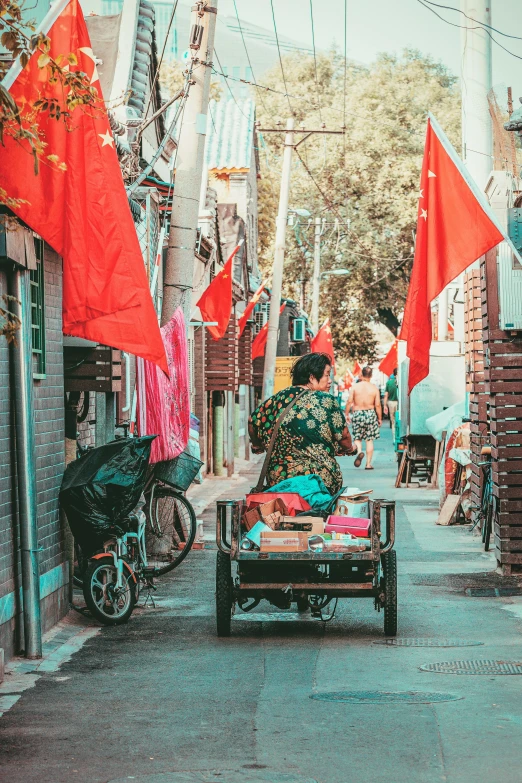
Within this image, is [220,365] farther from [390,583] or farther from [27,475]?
[27,475]

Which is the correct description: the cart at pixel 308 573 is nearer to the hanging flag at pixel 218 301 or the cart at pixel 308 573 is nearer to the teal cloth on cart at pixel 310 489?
the teal cloth on cart at pixel 310 489

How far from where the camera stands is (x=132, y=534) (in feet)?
31.8

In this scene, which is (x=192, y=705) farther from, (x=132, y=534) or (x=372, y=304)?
(x=372, y=304)

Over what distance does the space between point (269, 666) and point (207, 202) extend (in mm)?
20116

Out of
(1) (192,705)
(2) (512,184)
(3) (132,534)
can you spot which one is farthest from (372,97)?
(1) (192,705)

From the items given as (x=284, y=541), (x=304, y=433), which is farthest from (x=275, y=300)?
(x=284, y=541)

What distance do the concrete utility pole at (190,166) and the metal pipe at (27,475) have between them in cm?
476

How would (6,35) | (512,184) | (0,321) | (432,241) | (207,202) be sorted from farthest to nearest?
(207,202) → (512,184) → (432,241) → (0,321) → (6,35)

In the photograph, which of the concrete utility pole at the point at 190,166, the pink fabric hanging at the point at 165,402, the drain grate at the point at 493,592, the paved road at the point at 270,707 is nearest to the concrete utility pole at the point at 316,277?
the concrete utility pole at the point at 190,166

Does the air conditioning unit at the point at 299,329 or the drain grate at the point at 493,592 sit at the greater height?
the air conditioning unit at the point at 299,329

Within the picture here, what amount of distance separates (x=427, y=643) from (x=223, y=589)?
4.91 feet

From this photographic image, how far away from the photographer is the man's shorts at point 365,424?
25.8m

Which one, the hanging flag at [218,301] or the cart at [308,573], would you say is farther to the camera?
the hanging flag at [218,301]

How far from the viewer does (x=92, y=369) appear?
36.4 feet
